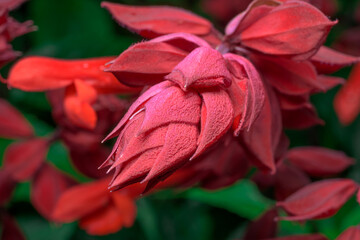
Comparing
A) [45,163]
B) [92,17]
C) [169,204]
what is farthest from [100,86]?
[92,17]

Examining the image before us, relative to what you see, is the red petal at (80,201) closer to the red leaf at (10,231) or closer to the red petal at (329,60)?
the red leaf at (10,231)

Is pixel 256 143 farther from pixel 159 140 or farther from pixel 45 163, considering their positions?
pixel 45 163

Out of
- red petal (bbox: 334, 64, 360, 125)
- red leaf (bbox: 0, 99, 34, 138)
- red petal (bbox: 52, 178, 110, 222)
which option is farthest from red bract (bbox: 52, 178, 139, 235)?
red petal (bbox: 334, 64, 360, 125)

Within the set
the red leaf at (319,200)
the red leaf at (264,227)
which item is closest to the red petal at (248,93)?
the red leaf at (319,200)

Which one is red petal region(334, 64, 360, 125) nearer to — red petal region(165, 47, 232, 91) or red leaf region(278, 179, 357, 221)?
red leaf region(278, 179, 357, 221)

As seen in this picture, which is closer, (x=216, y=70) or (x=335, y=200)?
(x=216, y=70)
